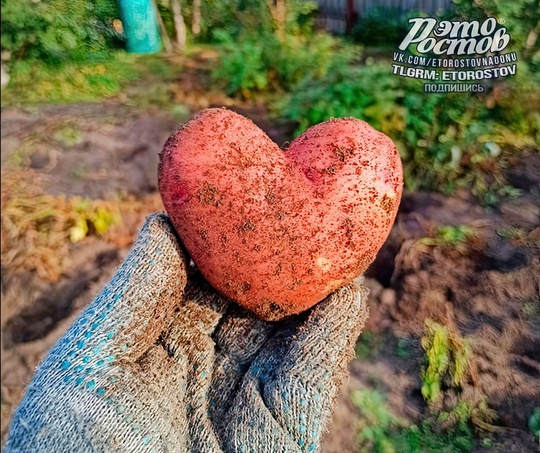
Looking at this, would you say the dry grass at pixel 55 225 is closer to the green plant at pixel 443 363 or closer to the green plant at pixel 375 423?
the green plant at pixel 375 423

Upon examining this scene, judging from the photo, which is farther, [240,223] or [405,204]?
[405,204]

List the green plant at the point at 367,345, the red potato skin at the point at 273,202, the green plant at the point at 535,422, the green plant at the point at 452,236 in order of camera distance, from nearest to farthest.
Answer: the red potato skin at the point at 273,202 < the green plant at the point at 535,422 < the green plant at the point at 367,345 < the green plant at the point at 452,236

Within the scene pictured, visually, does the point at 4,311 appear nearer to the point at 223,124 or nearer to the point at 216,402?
the point at 216,402

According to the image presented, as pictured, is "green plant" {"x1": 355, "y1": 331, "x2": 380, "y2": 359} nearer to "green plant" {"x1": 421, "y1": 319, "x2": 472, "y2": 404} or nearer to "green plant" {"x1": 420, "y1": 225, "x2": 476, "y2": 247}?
"green plant" {"x1": 421, "y1": 319, "x2": 472, "y2": 404}

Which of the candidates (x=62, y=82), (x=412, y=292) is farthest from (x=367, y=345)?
(x=62, y=82)

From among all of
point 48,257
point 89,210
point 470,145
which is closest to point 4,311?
point 48,257

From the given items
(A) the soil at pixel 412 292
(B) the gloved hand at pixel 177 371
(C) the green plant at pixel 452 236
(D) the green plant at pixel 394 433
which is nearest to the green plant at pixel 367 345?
(A) the soil at pixel 412 292
